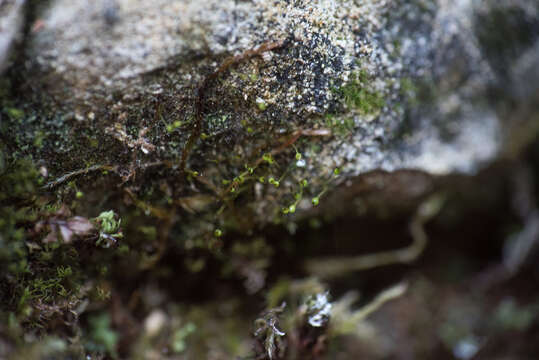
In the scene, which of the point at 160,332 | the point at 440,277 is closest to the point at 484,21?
the point at 440,277

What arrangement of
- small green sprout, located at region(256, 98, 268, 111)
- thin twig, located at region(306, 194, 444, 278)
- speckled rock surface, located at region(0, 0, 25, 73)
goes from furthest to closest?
1. thin twig, located at region(306, 194, 444, 278)
2. small green sprout, located at region(256, 98, 268, 111)
3. speckled rock surface, located at region(0, 0, 25, 73)

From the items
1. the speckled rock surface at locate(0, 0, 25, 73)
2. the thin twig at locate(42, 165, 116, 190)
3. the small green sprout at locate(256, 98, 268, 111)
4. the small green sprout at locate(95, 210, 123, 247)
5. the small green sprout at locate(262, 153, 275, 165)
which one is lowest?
the small green sprout at locate(95, 210, 123, 247)

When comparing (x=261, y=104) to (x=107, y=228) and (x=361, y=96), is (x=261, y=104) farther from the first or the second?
(x=107, y=228)

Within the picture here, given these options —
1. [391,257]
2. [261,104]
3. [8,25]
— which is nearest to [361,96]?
[261,104]

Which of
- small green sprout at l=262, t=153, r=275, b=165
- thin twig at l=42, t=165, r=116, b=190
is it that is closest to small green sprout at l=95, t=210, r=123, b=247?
thin twig at l=42, t=165, r=116, b=190

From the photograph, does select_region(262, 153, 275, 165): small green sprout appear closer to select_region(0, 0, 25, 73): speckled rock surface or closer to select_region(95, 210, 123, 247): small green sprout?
select_region(95, 210, 123, 247): small green sprout

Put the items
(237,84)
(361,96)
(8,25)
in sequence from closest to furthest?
1. (8,25)
2. (237,84)
3. (361,96)

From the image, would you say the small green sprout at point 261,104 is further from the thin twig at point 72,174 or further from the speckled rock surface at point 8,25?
the speckled rock surface at point 8,25

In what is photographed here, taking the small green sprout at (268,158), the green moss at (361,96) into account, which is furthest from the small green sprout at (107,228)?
the green moss at (361,96)

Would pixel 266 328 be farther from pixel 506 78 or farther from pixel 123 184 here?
pixel 506 78
